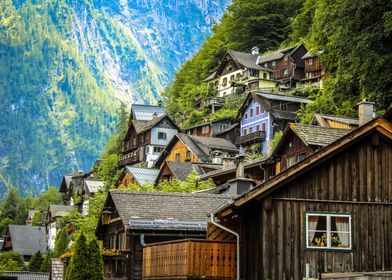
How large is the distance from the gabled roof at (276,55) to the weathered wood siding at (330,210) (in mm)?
89806

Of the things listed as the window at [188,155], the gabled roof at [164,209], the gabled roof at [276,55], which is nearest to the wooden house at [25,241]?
the window at [188,155]

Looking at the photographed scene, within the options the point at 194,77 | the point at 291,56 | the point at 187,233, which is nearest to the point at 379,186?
the point at 187,233

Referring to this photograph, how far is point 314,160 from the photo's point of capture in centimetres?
2633

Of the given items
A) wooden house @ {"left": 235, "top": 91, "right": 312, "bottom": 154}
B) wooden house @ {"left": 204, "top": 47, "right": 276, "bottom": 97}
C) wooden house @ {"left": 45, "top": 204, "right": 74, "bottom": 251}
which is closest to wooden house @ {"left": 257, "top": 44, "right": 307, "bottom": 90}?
wooden house @ {"left": 204, "top": 47, "right": 276, "bottom": 97}

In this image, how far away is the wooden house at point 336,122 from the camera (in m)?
50.3

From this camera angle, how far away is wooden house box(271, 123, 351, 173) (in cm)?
4095

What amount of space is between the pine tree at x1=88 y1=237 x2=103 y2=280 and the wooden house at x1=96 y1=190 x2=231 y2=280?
143 cm

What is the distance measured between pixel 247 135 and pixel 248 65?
24.1 metres

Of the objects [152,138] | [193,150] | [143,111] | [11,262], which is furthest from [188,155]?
[143,111]

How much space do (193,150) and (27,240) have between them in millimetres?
28170

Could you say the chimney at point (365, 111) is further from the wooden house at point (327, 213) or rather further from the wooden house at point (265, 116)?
the wooden house at point (265, 116)

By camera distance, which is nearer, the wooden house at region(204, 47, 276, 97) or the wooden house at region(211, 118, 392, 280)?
the wooden house at region(211, 118, 392, 280)

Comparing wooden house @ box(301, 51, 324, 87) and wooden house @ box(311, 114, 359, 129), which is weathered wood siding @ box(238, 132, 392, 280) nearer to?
wooden house @ box(311, 114, 359, 129)

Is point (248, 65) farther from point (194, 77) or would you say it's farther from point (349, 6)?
point (349, 6)
